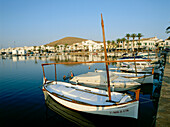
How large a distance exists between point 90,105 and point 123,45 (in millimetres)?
114172

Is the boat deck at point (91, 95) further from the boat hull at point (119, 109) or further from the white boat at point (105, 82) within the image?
the white boat at point (105, 82)

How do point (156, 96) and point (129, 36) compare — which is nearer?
point (156, 96)

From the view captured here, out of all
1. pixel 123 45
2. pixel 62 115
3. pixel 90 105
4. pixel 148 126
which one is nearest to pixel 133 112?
pixel 148 126

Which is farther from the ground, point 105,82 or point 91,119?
point 105,82

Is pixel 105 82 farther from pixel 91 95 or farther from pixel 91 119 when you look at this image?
pixel 91 119

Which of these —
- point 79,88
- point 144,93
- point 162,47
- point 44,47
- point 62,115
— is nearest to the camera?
point 62,115

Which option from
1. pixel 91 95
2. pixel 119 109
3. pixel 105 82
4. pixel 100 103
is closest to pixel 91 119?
pixel 100 103

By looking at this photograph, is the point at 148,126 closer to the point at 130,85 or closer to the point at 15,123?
the point at 130,85

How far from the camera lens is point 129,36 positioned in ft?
309

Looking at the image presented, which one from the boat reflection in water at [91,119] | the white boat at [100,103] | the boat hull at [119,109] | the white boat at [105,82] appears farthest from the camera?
the white boat at [105,82]

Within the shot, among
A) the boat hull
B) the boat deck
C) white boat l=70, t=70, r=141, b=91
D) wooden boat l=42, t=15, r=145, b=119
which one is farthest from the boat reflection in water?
white boat l=70, t=70, r=141, b=91

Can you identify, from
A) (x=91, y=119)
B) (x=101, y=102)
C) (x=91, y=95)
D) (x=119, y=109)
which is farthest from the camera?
(x=91, y=95)

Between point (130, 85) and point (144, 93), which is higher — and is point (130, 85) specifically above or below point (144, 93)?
above

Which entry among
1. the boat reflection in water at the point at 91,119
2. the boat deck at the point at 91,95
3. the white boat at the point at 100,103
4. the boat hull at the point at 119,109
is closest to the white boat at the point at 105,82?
the boat deck at the point at 91,95
